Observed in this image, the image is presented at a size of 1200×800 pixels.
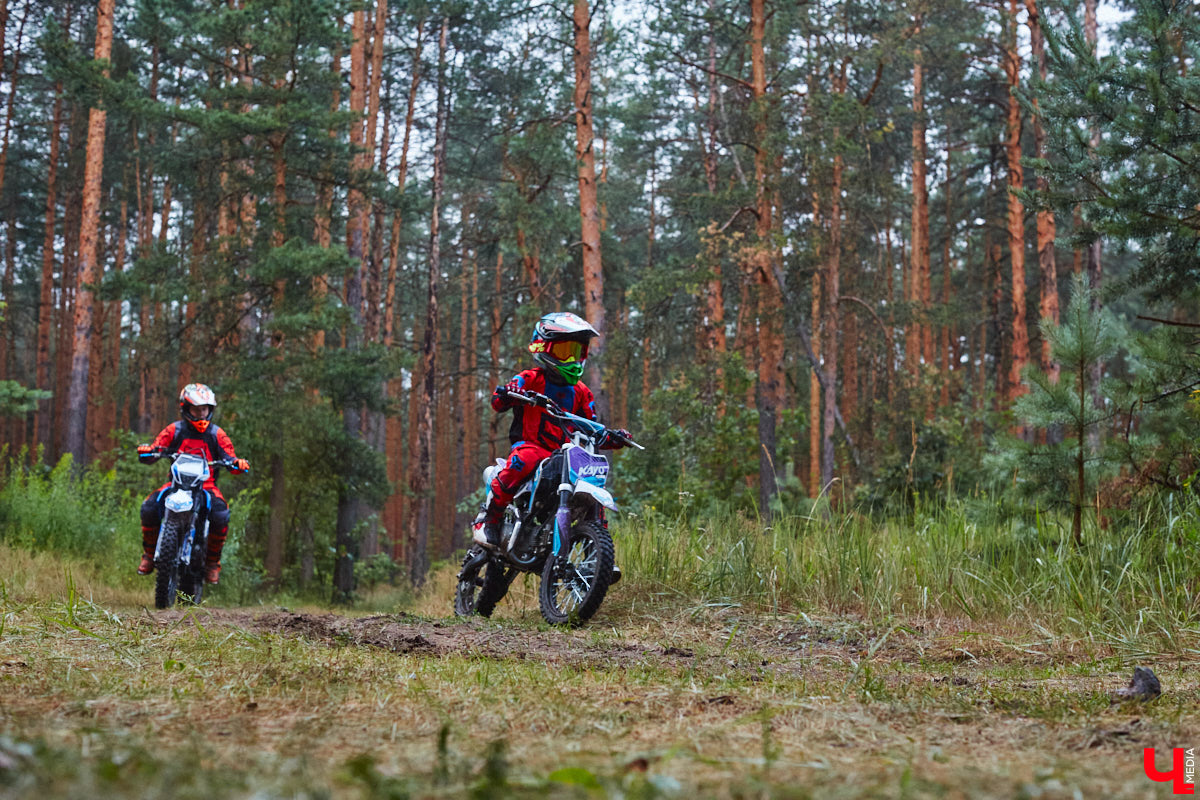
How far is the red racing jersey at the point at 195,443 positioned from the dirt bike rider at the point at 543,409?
3539 mm

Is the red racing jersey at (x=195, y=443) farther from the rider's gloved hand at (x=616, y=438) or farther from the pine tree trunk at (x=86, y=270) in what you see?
the pine tree trunk at (x=86, y=270)

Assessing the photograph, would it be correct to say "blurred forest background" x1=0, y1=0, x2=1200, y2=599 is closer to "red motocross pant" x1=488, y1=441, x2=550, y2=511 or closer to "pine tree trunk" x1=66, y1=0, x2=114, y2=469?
"pine tree trunk" x1=66, y1=0, x2=114, y2=469

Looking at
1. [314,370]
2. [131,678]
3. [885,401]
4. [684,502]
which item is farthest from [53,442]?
[131,678]

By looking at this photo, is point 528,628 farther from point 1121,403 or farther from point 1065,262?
point 1065,262

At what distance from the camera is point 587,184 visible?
15.2 meters

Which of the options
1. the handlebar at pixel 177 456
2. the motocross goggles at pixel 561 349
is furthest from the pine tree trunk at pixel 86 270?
the motocross goggles at pixel 561 349

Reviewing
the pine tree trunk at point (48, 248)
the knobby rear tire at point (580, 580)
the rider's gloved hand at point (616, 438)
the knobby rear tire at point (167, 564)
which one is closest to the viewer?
the knobby rear tire at point (580, 580)

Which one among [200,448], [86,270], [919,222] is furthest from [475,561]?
[919,222]

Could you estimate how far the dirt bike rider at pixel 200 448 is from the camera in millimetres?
8938

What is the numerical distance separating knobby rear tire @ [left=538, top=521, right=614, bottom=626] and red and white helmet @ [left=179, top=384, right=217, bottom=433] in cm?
445

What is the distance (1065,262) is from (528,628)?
107 ft

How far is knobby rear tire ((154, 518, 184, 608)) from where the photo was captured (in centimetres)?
854

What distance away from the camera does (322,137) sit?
15.9m

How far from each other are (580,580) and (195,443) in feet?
15.9
